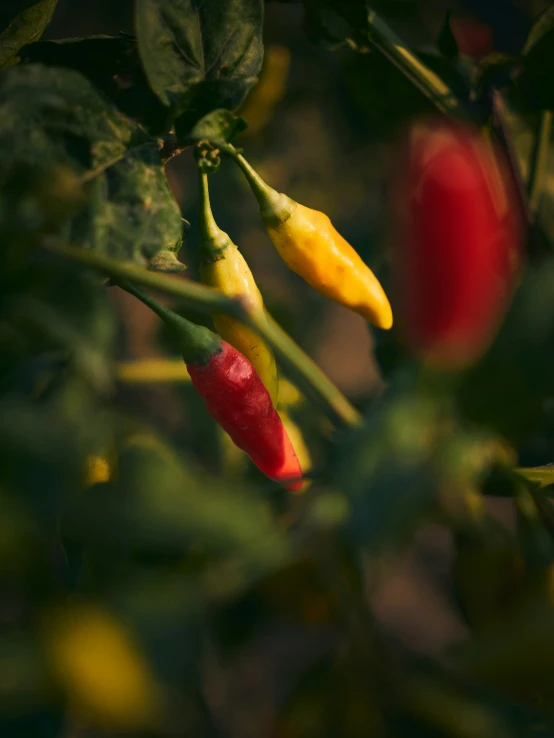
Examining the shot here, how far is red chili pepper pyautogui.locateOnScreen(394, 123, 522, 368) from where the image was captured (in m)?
0.45

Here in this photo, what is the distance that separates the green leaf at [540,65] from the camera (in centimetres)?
79

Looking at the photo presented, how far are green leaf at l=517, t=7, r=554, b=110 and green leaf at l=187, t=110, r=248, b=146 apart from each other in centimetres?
40

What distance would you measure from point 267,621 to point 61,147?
21.8 inches

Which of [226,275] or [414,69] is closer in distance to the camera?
[226,275]

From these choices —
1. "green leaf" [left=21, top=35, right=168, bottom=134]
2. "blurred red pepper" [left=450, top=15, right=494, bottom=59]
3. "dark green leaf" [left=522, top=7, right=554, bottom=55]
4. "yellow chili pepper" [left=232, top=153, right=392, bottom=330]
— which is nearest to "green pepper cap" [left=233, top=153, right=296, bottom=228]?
"yellow chili pepper" [left=232, top=153, right=392, bottom=330]

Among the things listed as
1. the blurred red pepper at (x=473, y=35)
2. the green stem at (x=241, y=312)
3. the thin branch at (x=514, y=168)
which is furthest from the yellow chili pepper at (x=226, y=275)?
the blurred red pepper at (x=473, y=35)

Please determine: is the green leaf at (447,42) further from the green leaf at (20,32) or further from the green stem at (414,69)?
the green leaf at (20,32)

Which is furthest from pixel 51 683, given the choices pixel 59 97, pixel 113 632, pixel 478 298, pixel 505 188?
pixel 505 188

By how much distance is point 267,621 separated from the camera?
80 cm

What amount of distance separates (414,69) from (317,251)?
0.31 metres

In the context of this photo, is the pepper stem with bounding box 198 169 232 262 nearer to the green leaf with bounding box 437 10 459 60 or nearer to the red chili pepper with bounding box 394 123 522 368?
the red chili pepper with bounding box 394 123 522 368

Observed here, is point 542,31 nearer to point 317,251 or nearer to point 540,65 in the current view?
point 540,65

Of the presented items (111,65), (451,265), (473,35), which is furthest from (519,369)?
(473,35)

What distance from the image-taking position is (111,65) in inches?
26.0
